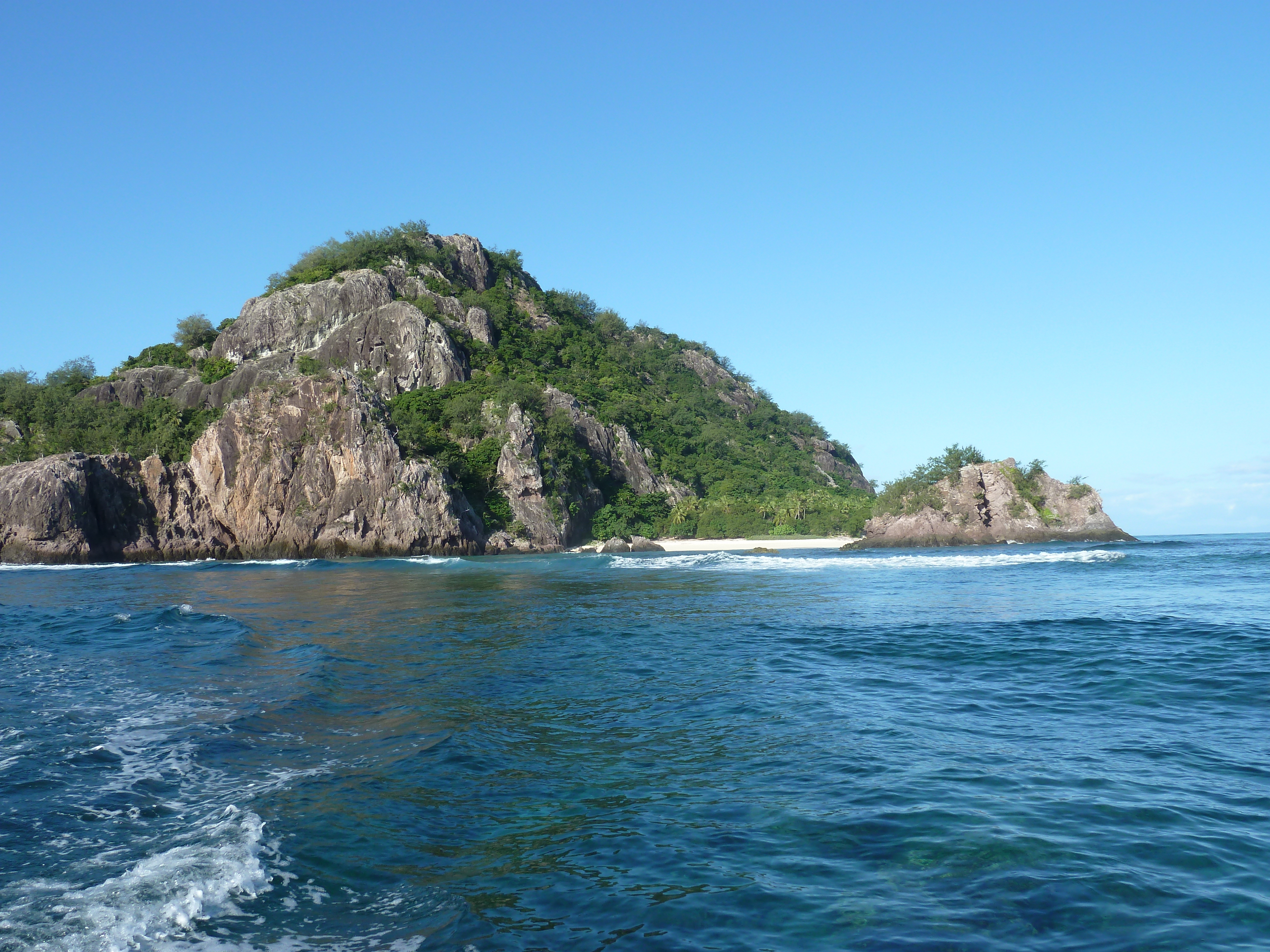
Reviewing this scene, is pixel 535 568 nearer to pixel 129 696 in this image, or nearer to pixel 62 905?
pixel 129 696

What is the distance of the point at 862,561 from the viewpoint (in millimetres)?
51469

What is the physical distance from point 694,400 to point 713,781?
5191 inches

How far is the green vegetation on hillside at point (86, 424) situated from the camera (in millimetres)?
83125

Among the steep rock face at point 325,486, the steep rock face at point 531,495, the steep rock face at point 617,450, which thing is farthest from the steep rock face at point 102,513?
the steep rock face at point 617,450

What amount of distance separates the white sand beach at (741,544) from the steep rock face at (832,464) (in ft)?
153

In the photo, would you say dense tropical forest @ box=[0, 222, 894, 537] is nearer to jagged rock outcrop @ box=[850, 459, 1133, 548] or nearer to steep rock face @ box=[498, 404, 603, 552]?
steep rock face @ box=[498, 404, 603, 552]

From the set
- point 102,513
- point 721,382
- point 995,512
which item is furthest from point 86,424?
point 721,382

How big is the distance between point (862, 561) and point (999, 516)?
1082 inches

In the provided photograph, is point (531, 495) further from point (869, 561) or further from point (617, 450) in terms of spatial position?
point (869, 561)

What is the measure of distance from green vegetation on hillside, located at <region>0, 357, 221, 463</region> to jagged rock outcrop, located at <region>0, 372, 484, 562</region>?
37.8ft

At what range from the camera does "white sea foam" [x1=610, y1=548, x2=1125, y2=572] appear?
45219 millimetres

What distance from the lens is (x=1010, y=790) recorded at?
317 inches

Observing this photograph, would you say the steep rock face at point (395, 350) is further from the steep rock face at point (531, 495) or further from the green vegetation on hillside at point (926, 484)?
the green vegetation on hillside at point (926, 484)

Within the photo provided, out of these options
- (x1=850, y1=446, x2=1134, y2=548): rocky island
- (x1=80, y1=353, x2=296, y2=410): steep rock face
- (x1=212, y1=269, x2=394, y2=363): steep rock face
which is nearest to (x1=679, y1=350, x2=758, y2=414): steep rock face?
(x1=212, y1=269, x2=394, y2=363): steep rock face
